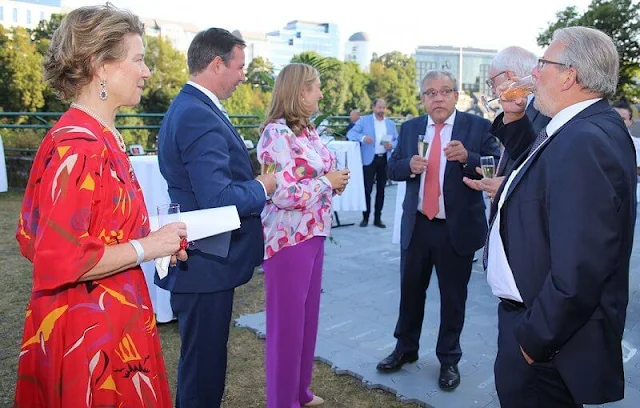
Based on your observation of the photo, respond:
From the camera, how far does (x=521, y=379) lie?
1933 millimetres

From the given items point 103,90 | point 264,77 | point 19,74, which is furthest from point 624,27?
point 19,74

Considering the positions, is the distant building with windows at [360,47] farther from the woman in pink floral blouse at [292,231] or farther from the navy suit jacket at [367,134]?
the woman in pink floral blouse at [292,231]

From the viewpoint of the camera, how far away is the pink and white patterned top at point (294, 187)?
115 inches

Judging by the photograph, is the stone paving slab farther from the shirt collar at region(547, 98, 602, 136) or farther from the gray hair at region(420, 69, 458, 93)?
the shirt collar at region(547, 98, 602, 136)

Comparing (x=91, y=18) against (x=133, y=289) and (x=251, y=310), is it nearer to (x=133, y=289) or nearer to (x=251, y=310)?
(x=133, y=289)

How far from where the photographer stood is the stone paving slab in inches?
135

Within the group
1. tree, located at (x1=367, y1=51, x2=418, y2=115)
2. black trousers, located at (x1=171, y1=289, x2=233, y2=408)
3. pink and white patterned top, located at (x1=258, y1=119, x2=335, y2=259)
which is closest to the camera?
black trousers, located at (x1=171, y1=289, x2=233, y2=408)

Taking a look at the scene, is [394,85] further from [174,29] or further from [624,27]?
[624,27]

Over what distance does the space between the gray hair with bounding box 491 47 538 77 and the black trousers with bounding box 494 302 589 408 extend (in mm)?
1417

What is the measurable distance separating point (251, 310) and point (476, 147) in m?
2.49

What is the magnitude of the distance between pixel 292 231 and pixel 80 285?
150 cm

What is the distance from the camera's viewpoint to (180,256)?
6.38 ft

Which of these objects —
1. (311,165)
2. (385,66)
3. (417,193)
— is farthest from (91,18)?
(385,66)

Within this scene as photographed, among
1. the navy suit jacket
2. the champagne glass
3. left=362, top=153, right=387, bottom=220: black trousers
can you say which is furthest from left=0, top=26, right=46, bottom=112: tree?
the champagne glass
